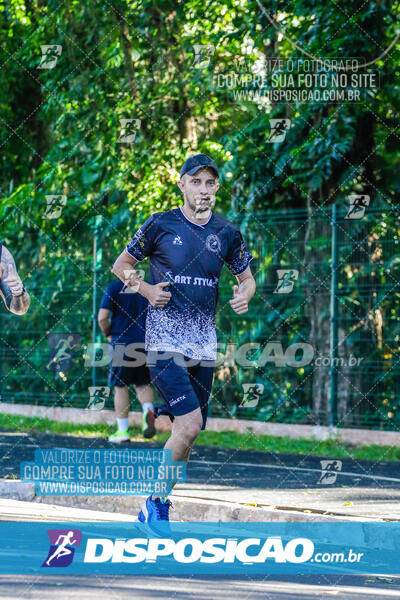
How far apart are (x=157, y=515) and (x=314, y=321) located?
26.7 ft

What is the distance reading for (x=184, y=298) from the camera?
7320mm

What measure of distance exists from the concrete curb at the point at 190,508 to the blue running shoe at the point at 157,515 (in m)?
1.06

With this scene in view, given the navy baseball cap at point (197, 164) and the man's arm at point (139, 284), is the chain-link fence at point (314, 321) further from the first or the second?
the man's arm at point (139, 284)

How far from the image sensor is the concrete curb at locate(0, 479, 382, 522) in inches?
317

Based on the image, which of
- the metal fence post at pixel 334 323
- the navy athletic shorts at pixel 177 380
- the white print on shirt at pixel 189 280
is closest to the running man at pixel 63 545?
the navy athletic shorts at pixel 177 380

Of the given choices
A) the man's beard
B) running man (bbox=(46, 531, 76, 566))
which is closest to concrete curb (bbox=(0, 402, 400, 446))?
running man (bbox=(46, 531, 76, 566))

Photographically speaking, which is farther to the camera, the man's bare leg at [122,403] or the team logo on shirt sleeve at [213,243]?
the man's bare leg at [122,403]

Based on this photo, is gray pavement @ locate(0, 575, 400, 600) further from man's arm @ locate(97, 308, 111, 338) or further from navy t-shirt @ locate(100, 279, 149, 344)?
man's arm @ locate(97, 308, 111, 338)

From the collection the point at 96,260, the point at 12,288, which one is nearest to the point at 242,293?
the point at 12,288

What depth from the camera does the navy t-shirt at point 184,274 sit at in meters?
7.34

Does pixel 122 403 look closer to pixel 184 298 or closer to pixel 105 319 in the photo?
pixel 105 319

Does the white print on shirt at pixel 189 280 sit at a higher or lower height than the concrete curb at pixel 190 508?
higher

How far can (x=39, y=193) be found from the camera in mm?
19266

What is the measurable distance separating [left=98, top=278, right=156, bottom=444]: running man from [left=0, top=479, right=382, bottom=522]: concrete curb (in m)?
3.74
